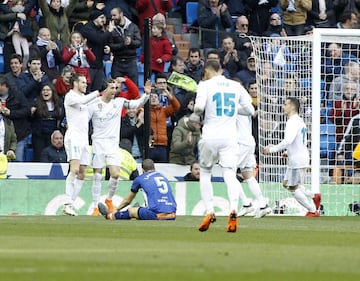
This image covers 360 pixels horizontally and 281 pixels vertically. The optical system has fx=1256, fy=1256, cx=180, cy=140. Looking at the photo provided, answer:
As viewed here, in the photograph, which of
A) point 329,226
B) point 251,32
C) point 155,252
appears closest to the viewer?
point 155,252

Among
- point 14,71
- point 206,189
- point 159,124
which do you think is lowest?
point 206,189

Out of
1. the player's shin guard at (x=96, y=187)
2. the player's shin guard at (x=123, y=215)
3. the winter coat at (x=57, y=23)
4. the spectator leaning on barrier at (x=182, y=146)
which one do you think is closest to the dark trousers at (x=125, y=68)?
the winter coat at (x=57, y=23)

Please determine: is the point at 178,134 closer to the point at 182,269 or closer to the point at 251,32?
the point at 251,32

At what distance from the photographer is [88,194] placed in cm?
2300

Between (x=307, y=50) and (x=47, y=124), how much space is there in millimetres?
5229

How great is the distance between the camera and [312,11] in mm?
28859

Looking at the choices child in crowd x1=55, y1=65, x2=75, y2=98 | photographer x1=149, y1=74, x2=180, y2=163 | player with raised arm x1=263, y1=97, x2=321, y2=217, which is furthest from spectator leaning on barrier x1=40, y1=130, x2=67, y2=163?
player with raised arm x1=263, y1=97, x2=321, y2=217

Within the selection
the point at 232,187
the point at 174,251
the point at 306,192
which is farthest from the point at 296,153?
the point at 174,251

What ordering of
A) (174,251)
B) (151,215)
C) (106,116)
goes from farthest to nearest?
(106,116)
(151,215)
(174,251)

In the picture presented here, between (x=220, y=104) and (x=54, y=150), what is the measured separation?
7995 mm

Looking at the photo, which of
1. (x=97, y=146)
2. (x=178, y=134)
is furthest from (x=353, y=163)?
(x=97, y=146)

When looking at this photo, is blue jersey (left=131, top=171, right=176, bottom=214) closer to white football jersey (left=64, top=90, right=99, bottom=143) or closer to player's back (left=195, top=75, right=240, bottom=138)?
player's back (left=195, top=75, right=240, bottom=138)

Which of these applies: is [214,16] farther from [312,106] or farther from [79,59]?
[312,106]

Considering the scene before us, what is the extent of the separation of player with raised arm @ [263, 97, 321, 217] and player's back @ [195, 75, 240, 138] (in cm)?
504
